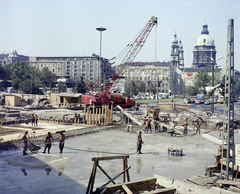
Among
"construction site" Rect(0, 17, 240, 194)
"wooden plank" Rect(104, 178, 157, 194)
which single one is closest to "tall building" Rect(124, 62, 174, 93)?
"construction site" Rect(0, 17, 240, 194)

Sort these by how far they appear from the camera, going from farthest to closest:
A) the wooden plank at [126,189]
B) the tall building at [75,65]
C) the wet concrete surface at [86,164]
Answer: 1. the tall building at [75,65]
2. the wet concrete surface at [86,164]
3. the wooden plank at [126,189]

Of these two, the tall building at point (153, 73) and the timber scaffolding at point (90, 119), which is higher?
the tall building at point (153, 73)

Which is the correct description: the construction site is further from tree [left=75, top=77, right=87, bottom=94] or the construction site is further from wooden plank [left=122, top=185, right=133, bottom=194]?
tree [left=75, top=77, right=87, bottom=94]

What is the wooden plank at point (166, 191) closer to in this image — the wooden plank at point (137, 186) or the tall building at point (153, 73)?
the wooden plank at point (137, 186)

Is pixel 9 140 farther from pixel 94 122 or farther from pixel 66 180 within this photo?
Answer: pixel 94 122

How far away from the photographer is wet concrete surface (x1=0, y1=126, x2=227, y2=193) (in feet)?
40.1

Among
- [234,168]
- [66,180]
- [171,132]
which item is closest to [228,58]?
[234,168]

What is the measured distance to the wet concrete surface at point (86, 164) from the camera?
1223 centimetres

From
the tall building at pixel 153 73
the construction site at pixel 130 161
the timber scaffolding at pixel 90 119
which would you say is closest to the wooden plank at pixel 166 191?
the construction site at pixel 130 161

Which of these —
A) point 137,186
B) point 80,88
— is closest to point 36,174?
point 137,186

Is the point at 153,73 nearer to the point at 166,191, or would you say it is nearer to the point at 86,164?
the point at 86,164

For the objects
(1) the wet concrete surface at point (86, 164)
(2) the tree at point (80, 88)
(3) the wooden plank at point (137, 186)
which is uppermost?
(2) the tree at point (80, 88)

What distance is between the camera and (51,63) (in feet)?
475

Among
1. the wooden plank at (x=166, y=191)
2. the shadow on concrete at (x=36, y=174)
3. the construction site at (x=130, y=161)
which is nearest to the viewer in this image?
the wooden plank at (x=166, y=191)
